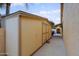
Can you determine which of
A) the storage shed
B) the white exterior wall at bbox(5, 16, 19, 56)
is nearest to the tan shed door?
the storage shed

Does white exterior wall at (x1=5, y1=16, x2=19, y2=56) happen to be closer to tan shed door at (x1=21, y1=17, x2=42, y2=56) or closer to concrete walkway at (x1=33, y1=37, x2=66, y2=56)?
tan shed door at (x1=21, y1=17, x2=42, y2=56)

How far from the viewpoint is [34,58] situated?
2.01 m

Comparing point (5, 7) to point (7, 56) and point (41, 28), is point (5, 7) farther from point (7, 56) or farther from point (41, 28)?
point (41, 28)

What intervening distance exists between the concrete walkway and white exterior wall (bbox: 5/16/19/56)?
1.24 feet

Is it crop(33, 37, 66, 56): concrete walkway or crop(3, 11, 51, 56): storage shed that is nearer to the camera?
crop(3, 11, 51, 56): storage shed

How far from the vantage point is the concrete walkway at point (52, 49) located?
2156mm

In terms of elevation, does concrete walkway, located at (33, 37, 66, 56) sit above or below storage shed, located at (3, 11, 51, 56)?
below

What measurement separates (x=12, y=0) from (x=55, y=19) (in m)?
0.74

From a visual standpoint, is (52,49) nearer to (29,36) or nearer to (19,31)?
Result: (29,36)

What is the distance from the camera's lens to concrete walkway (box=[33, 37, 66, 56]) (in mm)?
2156

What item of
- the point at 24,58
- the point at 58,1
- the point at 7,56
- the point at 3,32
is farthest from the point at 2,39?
the point at 58,1

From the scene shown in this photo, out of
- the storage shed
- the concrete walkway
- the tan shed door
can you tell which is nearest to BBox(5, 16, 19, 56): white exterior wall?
the storage shed

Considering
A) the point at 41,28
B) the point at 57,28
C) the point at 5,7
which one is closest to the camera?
the point at 5,7

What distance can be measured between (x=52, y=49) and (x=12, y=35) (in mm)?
735
